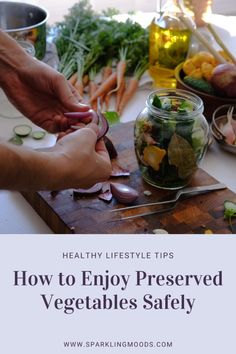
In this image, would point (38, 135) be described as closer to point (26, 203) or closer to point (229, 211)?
point (26, 203)

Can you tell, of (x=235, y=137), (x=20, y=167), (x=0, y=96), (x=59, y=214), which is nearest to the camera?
(x=20, y=167)

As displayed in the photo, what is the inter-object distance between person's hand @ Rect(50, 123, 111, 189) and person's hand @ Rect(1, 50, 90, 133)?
0.11 m

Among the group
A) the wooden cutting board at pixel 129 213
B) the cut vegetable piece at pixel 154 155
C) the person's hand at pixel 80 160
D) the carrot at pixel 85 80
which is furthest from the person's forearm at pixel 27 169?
the carrot at pixel 85 80

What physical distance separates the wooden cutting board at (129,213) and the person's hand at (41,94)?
14 centimetres

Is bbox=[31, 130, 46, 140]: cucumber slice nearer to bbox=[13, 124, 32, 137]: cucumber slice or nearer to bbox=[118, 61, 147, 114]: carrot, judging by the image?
bbox=[13, 124, 32, 137]: cucumber slice

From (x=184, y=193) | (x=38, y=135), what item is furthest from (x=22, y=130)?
(x=184, y=193)

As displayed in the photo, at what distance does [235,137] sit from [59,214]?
17.2 inches

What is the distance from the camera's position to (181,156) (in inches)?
41.3

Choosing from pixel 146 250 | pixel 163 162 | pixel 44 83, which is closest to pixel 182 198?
pixel 163 162

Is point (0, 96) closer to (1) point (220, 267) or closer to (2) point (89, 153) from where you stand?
(2) point (89, 153)

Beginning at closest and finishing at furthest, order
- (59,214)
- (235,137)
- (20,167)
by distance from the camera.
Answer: (20,167), (59,214), (235,137)

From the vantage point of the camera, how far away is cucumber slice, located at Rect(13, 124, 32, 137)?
123cm

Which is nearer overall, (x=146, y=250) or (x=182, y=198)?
(x=146, y=250)

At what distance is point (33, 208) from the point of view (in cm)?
106
